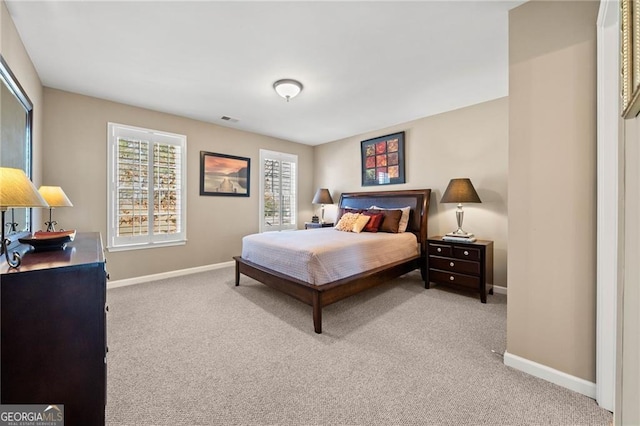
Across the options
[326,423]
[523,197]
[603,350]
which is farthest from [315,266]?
[603,350]

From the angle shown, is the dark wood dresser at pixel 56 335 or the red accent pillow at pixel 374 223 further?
the red accent pillow at pixel 374 223

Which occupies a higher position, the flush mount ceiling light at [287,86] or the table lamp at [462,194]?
the flush mount ceiling light at [287,86]

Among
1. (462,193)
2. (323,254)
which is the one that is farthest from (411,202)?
(323,254)

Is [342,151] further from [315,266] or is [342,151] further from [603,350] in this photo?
[603,350]

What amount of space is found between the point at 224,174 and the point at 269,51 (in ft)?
8.89

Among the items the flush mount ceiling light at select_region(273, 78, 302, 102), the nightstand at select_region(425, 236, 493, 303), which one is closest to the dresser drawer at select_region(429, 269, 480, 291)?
the nightstand at select_region(425, 236, 493, 303)

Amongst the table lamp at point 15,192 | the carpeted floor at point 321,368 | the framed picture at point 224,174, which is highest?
the framed picture at point 224,174

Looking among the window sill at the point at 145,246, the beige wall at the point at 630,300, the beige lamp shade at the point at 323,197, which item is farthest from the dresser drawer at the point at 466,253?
the window sill at the point at 145,246

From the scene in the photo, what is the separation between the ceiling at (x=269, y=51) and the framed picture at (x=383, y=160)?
2.67 ft

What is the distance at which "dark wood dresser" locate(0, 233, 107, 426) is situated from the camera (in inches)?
40.2

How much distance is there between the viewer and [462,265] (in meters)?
3.20

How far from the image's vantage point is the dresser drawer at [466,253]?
3084 mm

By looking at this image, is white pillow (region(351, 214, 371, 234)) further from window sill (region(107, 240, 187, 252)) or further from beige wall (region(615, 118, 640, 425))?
beige wall (region(615, 118, 640, 425))

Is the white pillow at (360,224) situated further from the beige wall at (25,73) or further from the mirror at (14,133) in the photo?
the beige wall at (25,73)
